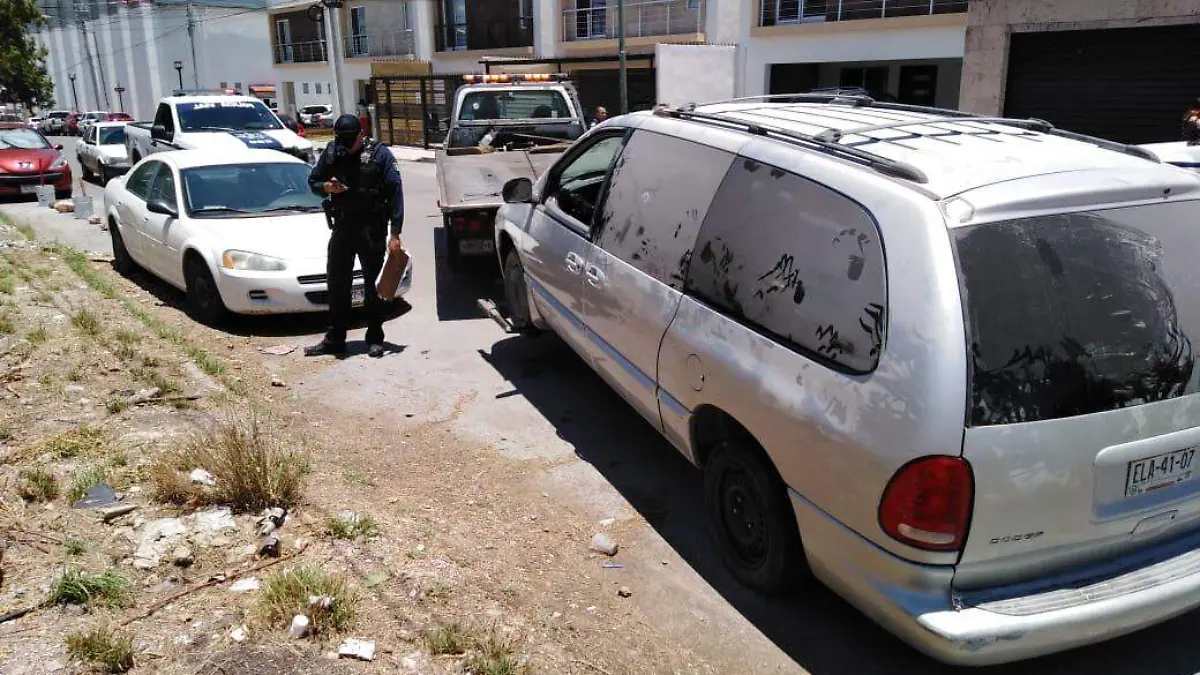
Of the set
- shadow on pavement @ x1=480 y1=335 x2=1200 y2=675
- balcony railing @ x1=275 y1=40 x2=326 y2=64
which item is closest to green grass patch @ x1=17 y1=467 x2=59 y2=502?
shadow on pavement @ x1=480 y1=335 x2=1200 y2=675

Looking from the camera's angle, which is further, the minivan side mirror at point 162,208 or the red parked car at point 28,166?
the red parked car at point 28,166

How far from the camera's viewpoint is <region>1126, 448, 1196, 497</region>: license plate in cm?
287

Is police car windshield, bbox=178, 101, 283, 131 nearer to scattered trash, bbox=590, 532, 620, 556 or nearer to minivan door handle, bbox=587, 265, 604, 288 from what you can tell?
minivan door handle, bbox=587, 265, 604, 288

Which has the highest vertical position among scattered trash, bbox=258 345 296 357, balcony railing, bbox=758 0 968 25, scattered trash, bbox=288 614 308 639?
balcony railing, bbox=758 0 968 25

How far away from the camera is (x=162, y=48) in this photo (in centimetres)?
5972

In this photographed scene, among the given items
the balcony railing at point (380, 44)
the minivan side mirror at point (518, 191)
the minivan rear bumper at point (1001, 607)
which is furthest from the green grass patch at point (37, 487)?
the balcony railing at point (380, 44)

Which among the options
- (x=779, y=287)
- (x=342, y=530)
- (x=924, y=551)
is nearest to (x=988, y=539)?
(x=924, y=551)

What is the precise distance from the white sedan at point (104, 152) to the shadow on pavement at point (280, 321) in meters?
12.0

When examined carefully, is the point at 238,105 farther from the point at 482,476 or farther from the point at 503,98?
the point at 482,476

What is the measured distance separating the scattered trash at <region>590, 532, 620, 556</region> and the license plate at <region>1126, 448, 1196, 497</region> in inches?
83.7

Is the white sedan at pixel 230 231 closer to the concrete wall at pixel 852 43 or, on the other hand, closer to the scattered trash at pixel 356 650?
the scattered trash at pixel 356 650

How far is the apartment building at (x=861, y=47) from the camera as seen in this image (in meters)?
20.3

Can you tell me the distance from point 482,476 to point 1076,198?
3.21 metres

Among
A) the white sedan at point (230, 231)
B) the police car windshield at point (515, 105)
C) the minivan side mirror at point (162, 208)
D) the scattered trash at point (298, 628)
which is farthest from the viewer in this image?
the police car windshield at point (515, 105)
